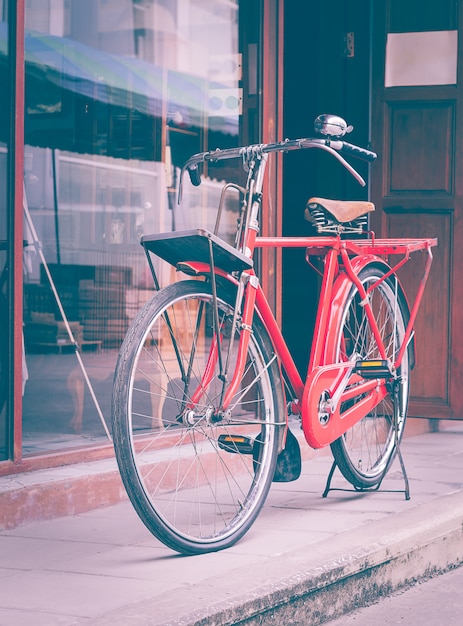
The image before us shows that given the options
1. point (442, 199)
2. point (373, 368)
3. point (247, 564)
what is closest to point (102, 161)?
point (373, 368)

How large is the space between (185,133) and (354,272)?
1681mm

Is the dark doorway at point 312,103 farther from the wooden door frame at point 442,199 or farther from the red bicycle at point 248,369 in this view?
the red bicycle at point 248,369

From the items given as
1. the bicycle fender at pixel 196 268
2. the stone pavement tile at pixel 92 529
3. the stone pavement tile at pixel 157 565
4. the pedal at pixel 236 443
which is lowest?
the stone pavement tile at pixel 92 529

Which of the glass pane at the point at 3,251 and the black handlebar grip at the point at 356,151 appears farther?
the glass pane at the point at 3,251

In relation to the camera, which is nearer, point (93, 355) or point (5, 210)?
point (5, 210)

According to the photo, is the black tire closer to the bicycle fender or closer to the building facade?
the bicycle fender

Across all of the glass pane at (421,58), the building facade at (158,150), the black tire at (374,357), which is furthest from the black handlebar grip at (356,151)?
the glass pane at (421,58)

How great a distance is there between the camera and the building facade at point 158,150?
4648 millimetres

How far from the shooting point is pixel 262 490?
375 centimetres

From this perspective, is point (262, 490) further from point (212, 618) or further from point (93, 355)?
point (93, 355)

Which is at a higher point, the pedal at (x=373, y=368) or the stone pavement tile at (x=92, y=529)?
the pedal at (x=373, y=368)

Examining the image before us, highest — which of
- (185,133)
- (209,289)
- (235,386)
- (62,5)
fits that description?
(62,5)

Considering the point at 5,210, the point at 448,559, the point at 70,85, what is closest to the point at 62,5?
the point at 70,85

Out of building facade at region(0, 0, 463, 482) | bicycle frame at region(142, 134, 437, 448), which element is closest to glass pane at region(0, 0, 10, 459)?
building facade at region(0, 0, 463, 482)
